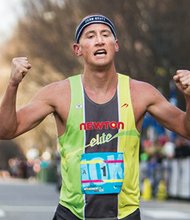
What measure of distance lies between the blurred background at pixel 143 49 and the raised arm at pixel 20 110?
19.4 metres

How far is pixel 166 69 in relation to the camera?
3869cm

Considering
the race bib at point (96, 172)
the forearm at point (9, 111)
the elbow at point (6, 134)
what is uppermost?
the forearm at point (9, 111)

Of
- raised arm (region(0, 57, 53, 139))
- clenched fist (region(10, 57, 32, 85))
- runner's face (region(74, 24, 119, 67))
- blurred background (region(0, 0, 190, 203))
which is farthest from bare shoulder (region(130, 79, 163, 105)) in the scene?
blurred background (region(0, 0, 190, 203))

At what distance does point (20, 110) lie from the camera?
593cm

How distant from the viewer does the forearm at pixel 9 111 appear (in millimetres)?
5758

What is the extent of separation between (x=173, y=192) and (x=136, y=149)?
69.1ft

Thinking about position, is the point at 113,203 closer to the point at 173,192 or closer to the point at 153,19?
the point at 173,192

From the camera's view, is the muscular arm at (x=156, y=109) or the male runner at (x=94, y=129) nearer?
the male runner at (x=94, y=129)

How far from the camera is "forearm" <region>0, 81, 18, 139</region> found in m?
5.76

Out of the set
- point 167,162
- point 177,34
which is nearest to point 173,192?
point 167,162

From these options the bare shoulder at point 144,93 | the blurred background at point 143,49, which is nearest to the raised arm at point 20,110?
the bare shoulder at point 144,93

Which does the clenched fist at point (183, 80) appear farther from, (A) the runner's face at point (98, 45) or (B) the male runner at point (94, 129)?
(A) the runner's face at point (98, 45)

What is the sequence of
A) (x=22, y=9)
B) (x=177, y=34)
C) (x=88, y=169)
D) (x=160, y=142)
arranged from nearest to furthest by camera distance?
(x=88, y=169), (x=160, y=142), (x=177, y=34), (x=22, y=9)

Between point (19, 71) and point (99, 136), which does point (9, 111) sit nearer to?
point (19, 71)
